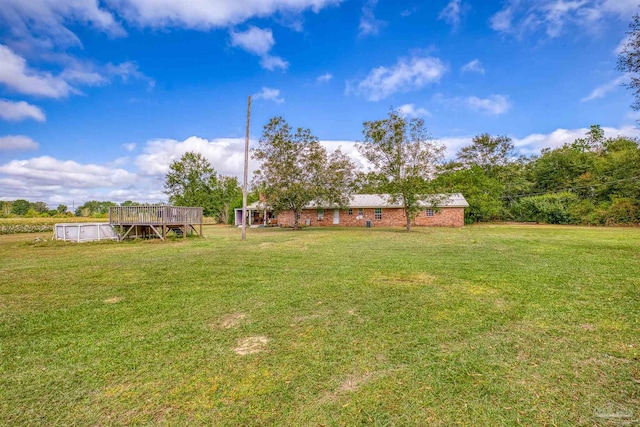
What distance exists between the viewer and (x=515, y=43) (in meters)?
14.3

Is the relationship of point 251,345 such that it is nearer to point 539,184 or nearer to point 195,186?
point 195,186

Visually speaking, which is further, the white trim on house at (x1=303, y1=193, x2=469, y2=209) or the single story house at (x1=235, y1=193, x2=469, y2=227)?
the single story house at (x1=235, y1=193, x2=469, y2=227)

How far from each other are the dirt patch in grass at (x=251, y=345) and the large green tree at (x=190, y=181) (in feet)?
132

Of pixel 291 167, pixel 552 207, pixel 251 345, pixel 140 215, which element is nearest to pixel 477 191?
pixel 552 207

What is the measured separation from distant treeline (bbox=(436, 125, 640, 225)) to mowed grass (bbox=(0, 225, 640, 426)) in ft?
65.1

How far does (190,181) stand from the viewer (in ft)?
133

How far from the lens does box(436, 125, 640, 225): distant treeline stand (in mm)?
27234

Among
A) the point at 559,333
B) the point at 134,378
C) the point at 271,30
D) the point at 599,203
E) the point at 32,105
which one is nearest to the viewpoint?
the point at 134,378

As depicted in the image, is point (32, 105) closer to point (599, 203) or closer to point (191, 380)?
point (191, 380)

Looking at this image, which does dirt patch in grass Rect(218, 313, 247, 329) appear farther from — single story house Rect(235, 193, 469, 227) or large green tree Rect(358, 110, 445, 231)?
single story house Rect(235, 193, 469, 227)

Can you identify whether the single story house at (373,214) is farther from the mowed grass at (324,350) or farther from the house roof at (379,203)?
the mowed grass at (324,350)

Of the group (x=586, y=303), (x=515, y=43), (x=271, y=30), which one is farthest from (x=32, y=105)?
(x=515, y=43)

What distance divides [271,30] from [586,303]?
1541 cm

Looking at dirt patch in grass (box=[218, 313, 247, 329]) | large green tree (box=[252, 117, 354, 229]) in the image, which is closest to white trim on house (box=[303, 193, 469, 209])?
large green tree (box=[252, 117, 354, 229])
